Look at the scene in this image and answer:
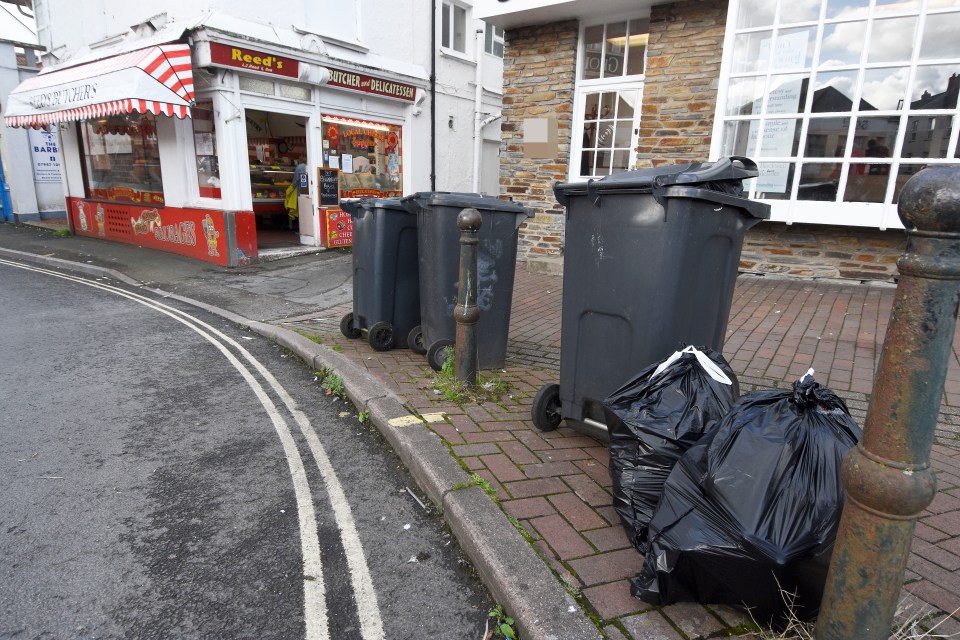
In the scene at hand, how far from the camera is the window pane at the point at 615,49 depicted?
8.32m

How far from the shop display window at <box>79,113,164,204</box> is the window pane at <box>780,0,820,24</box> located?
10.8m

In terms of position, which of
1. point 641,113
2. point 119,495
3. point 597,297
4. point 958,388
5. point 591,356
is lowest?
point 119,495

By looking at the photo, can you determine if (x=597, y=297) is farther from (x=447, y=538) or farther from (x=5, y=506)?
(x=5, y=506)

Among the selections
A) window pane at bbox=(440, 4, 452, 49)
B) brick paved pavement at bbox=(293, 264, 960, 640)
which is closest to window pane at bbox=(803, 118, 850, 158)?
brick paved pavement at bbox=(293, 264, 960, 640)

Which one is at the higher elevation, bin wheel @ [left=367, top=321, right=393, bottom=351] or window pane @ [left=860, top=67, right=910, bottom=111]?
window pane @ [left=860, top=67, right=910, bottom=111]

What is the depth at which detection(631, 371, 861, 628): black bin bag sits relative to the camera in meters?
1.69

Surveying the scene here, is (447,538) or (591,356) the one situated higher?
(591,356)

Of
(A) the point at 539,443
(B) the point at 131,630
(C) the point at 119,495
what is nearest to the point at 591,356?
(A) the point at 539,443

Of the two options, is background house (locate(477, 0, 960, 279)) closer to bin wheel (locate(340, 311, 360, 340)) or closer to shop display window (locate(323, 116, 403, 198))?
shop display window (locate(323, 116, 403, 198))

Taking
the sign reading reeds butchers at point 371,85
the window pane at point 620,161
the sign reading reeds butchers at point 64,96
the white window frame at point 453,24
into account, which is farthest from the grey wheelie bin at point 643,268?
the white window frame at point 453,24

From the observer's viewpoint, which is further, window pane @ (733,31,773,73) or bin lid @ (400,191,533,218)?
window pane @ (733,31,773,73)

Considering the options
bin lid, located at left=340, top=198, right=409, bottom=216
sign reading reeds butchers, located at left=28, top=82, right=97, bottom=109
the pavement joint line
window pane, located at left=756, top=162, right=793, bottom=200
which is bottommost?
the pavement joint line

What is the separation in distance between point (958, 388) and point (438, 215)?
13.2ft

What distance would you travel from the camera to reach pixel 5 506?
8.90 ft
